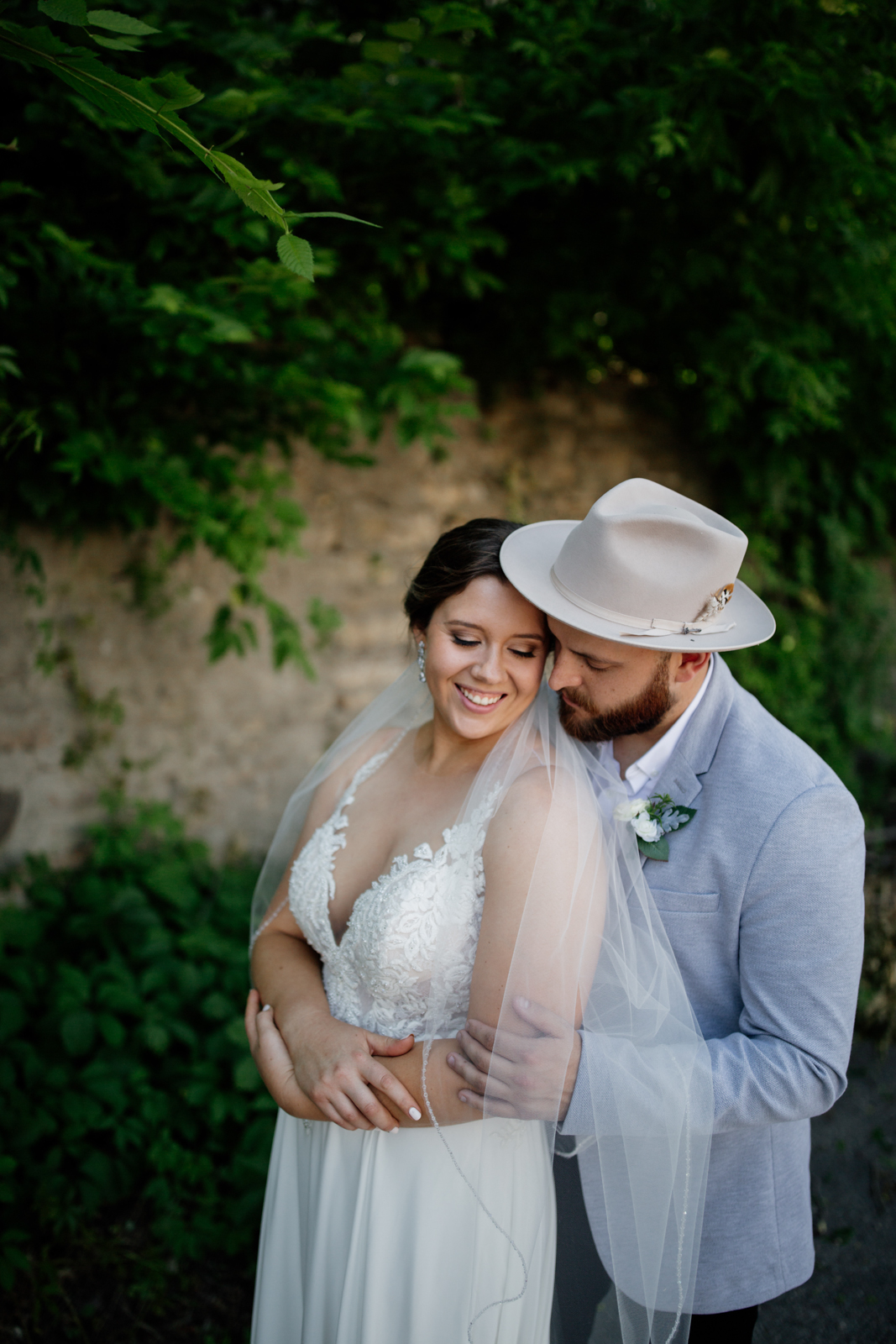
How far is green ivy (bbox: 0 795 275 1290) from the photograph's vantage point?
111 inches

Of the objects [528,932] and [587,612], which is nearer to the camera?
[528,932]

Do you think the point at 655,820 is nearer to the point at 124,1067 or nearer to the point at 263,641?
the point at 124,1067

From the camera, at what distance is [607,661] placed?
1.77 meters

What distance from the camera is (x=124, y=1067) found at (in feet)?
10.0

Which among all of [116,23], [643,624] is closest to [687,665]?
[643,624]

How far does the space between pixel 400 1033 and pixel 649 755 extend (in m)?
0.81

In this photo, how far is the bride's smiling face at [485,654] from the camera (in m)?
1.89

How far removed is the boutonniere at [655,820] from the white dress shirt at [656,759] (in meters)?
0.08

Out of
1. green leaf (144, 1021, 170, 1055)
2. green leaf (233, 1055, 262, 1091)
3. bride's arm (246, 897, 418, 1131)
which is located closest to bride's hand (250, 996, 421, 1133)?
bride's arm (246, 897, 418, 1131)

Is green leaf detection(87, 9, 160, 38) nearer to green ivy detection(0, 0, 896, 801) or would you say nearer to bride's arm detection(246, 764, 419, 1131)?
green ivy detection(0, 0, 896, 801)

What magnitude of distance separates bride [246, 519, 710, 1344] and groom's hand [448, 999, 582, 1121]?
2 centimetres

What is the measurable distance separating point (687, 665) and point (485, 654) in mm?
442

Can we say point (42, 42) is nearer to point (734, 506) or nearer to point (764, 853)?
point (764, 853)

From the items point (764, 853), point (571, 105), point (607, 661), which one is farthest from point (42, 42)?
point (571, 105)
